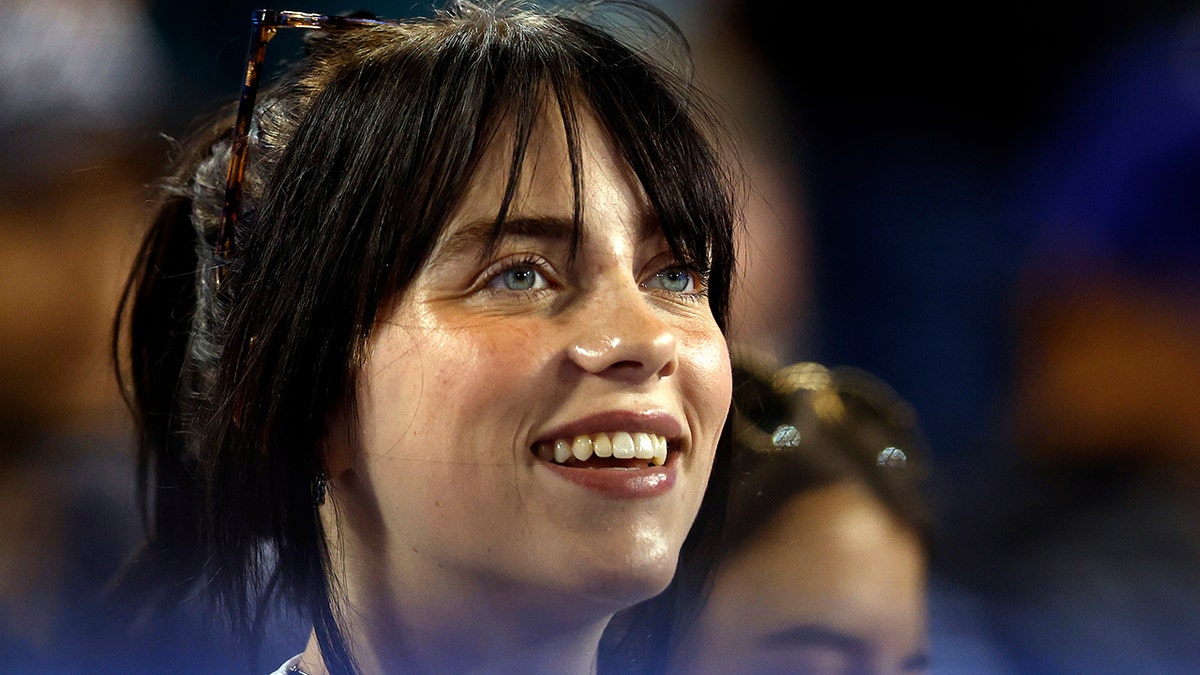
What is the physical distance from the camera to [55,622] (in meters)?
0.78

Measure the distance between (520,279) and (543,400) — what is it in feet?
0.26

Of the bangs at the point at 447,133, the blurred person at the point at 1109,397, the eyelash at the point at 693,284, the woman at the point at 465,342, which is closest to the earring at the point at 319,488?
the woman at the point at 465,342

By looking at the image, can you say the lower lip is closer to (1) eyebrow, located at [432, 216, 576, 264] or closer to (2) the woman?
(2) the woman

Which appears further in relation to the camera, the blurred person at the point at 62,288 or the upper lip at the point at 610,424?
the blurred person at the point at 62,288

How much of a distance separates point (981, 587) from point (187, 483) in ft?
2.06

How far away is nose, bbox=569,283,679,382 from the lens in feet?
1.92

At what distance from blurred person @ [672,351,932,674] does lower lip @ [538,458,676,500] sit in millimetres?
235

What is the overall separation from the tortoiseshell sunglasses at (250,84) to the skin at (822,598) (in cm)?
47

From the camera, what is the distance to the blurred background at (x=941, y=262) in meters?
0.75

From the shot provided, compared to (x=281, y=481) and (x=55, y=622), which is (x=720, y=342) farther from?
(x=55, y=622)

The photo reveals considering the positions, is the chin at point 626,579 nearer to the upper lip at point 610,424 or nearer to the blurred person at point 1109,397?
the upper lip at point 610,424

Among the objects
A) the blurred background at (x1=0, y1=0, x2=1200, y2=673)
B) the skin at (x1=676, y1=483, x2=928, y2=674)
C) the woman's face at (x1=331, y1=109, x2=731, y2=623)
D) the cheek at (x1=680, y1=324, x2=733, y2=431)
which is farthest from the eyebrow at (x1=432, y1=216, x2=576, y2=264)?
the skin at (x1=676, y1=483, x2=928, y2=674)

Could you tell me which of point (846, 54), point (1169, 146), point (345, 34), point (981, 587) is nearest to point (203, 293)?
point (345, 34)

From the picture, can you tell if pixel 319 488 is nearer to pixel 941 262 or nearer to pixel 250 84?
pixel 250 84
